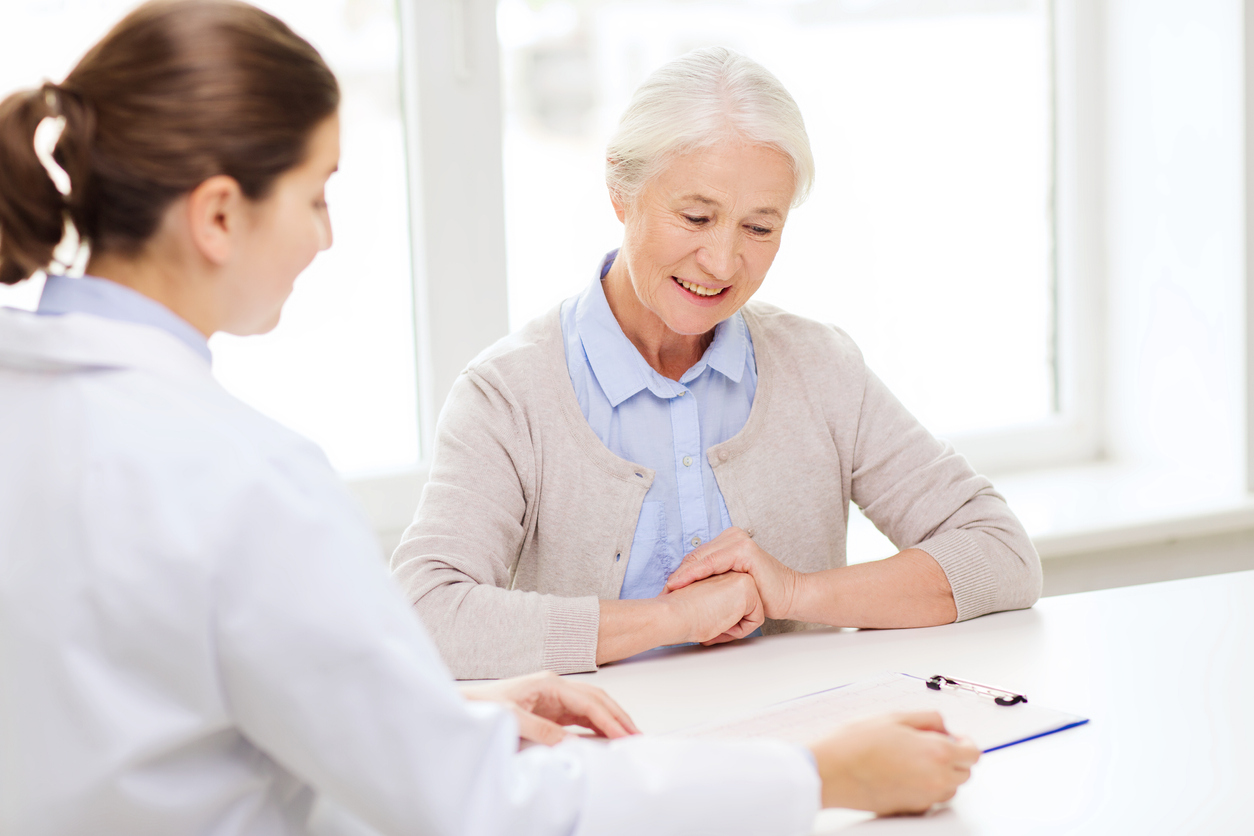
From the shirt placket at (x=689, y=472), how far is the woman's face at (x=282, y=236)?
825 mm

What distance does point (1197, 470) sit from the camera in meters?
2.65

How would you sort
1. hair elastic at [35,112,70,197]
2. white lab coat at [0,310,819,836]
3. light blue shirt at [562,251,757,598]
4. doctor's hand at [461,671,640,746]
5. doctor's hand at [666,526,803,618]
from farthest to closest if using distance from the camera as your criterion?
light blue shirt at [562,251,757,598], doctor's hand at [666,526,803,618], doctor's hand at [461,671,640,746], hair elastic at [35,112,70,197], white lab coat at [0,310,819,836]

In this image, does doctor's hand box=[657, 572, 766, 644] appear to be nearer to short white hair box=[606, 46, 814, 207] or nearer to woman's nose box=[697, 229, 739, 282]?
woman's nose box=[697, 229, 739, 282]

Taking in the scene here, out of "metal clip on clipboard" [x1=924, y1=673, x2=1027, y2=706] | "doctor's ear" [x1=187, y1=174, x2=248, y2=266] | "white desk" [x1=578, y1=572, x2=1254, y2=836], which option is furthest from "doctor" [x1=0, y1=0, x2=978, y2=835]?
"metal clip on clipboard" [x1=924, y1=673, x2=1027, y2=706]

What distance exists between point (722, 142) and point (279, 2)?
1.06 metres

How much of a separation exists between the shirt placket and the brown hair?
0.89m

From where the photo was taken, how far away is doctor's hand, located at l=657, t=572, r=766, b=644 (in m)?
1.37

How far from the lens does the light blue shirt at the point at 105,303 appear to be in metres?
0.75


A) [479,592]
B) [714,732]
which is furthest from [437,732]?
[479,592]

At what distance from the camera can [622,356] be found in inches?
63.1

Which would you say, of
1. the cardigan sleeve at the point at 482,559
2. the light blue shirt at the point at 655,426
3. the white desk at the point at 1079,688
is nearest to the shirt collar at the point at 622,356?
the light blue shirt at the point at 655,426

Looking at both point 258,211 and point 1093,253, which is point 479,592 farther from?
point 1093,253

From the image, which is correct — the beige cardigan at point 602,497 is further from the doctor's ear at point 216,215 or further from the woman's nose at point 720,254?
the doctor's ear at point 216,215

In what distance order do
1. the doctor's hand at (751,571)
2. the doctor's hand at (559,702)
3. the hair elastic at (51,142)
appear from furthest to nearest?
1. the doctor's hand at (751,571)
2. the doctor's hand at (559,702)
3. the hair elastic at (51,142)
